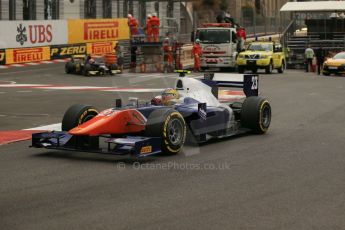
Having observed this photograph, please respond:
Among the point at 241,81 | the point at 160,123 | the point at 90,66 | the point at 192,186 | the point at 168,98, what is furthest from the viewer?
the point at 90,66

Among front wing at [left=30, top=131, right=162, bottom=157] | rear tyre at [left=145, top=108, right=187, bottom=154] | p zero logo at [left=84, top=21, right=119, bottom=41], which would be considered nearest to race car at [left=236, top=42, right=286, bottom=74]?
p zero logo at [left=84, top=21, right=119, bottom=41]

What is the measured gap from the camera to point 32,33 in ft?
119

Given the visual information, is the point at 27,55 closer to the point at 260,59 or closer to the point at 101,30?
the point at 101,30

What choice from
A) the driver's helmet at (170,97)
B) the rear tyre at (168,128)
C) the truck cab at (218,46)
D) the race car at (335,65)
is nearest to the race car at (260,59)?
the truck cab at (218,46)

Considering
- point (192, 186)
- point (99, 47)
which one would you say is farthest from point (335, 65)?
point (192, 186)

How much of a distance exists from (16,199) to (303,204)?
2.95 metres

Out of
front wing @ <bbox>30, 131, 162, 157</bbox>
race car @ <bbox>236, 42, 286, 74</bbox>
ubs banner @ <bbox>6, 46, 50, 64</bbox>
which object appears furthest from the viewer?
race car @ <bbox>236, 42, 286, 74</bbox>

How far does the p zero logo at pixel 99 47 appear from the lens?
40562 mm

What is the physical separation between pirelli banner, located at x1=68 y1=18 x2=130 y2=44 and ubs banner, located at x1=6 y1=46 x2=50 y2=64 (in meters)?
Result: 2.79

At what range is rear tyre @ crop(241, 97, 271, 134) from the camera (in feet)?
41.4

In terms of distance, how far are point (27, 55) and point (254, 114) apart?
81.0ft

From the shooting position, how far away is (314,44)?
147 ft

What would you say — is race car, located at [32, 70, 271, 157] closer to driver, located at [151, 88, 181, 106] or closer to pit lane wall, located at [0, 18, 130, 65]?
driver, located at [151, 88, 181, 106]

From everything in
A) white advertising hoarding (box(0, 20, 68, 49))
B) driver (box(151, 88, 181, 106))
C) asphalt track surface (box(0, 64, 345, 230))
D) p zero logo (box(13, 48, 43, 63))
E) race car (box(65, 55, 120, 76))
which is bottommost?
asphalt track surface (box(0, 64, 345, 230))
